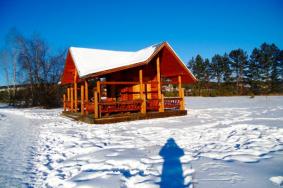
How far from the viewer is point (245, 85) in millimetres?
49375

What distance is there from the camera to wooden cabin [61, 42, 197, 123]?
40.5 feet

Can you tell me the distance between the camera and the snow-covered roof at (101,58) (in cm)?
1308

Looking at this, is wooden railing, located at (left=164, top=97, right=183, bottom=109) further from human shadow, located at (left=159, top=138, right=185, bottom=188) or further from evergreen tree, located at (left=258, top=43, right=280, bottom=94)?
evergreen tree, located at (left=258, top=43, right=280, bottom=94)

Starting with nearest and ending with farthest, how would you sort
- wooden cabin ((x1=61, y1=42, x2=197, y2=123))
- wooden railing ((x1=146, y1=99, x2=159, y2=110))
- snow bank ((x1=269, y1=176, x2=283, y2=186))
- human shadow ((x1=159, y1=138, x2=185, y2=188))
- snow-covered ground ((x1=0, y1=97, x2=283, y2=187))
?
1. snow bank ((x1=269, y1=176, x2=283, y2=186))
2. human shadow ((x1=159, y1=138, x2=185, y2=188))
3. snow-covered ground ((x1=0, y1=97, x2=283, y2=187))
4. wooden cabin ((x1=61, y1=42, x2=197, y2=123))
5. wooden railing ((x1=146, y1=99, x2=159, y2=110))

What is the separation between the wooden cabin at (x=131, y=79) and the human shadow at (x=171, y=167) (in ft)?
20.6

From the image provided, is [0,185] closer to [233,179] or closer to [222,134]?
[233,179]

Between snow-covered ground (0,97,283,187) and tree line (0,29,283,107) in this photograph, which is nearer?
snow-covered ground (0,97,283,187)

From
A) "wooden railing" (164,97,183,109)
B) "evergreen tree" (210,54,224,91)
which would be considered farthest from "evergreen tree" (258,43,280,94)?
"wooden railing" (164,97,183,109)

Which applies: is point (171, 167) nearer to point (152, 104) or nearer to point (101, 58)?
point (152, 104)

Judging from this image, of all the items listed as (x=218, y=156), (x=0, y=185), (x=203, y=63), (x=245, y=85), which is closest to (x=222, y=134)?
(x=218, y=156)

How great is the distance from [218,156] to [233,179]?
4.27 ft

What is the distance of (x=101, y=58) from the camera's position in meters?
15.9

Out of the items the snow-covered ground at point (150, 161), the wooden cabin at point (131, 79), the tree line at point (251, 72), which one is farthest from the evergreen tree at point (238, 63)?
the snow-covered ground at point (150, 161)

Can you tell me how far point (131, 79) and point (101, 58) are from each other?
2603 mm
